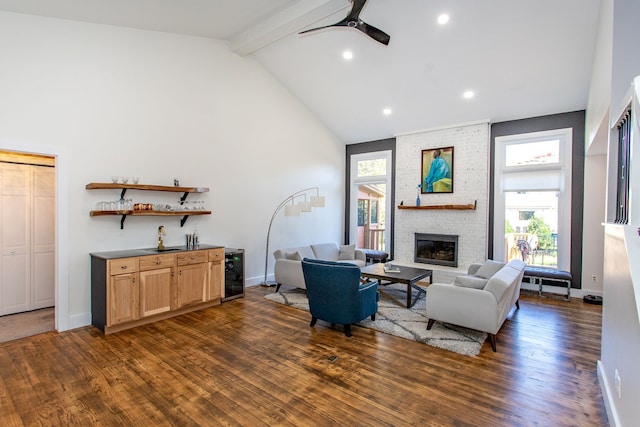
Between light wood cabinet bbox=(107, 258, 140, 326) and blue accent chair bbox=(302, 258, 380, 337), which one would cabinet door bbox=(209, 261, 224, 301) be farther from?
blue accent chair bbox=(302, 258, 380, 337)

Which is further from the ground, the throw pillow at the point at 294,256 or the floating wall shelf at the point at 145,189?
the floating wall shelf at the point at 145,189

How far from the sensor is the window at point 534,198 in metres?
5.84

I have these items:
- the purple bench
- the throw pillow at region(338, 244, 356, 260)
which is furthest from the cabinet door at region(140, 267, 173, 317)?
the purple bench

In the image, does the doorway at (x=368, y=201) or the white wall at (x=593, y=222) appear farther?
the doorway at (x=368, y=201)

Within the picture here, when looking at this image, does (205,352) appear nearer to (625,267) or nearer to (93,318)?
(93,318)

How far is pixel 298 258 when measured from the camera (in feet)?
19.2

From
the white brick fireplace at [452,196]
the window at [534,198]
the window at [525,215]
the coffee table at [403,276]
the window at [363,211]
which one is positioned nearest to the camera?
the coffee table at [403,276]

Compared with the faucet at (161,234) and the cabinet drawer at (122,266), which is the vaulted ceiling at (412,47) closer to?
the faucet at (161,234)

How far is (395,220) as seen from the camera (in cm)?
762

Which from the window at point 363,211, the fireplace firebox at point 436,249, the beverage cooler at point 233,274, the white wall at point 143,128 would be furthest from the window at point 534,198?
the beverage cooler at point 233,274

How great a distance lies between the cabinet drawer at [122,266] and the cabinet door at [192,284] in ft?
2.04

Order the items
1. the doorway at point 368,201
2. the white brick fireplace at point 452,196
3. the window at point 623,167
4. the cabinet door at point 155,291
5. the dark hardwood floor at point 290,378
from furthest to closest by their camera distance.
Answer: the doorway at point 368,201 < the white brick fireplace at point 452,196 < the cabinet door at point 155,291 < the dark hardwood floor at point 290,378 < the window at point 623,167

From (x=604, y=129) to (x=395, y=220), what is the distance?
4.24 metres

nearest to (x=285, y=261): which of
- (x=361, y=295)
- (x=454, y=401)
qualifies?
(x=361, y=295)
